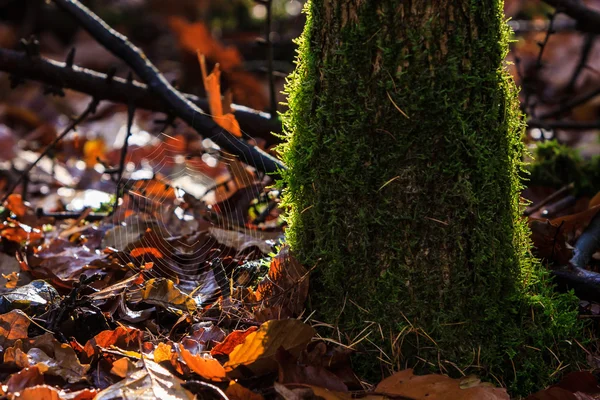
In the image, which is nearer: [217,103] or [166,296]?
[166,296]

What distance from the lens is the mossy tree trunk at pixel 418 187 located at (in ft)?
5.57

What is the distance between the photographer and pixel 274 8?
26.2ft

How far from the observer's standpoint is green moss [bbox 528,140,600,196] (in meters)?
3.14

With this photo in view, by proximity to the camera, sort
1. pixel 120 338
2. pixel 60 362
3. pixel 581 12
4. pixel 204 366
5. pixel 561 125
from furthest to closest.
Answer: pixel 561 125 → pixel 581 12 → pixel 120 338 → pixel 60 362 → pixel 204 366

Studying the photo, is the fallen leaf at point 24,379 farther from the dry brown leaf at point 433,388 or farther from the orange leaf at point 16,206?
the orange leaf at point 16,206

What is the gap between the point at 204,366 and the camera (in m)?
1.56

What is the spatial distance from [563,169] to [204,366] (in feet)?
7.97

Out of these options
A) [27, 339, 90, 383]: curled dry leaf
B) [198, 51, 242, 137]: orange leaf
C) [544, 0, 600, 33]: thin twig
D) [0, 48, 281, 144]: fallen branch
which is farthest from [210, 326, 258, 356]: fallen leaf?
[544, 0, 600, 33]: thin twig

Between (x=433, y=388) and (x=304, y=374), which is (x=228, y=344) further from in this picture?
(x=433, y=388)

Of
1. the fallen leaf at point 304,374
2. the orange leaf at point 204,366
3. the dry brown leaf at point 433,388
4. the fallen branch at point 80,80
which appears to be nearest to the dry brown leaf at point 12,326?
the orange leaf at point 204,366

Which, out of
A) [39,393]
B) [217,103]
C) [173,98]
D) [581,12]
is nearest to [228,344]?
[39,393]

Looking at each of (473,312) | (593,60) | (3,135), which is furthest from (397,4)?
(593,60)

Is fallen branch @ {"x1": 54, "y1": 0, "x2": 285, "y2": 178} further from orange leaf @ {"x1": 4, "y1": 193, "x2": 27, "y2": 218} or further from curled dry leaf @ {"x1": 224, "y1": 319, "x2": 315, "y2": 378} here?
curled dry leaf @ {"x1": 224, "y1": 319, "x2": 315, "y2": 378}

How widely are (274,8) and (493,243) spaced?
6734 millimetres
